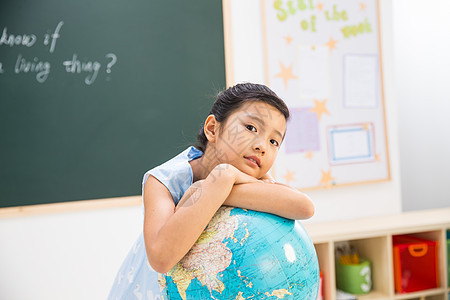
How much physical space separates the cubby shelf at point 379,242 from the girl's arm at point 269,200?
5.37ft

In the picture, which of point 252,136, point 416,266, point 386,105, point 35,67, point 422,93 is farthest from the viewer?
point 422,93

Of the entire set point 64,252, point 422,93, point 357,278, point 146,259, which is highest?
→ point 422,93

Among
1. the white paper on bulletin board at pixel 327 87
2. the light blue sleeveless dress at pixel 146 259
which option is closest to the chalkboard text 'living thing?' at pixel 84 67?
the white paper on bulletin board at pixel 327 87

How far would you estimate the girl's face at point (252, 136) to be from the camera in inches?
43.0

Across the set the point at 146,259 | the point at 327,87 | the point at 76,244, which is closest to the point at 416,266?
the point at 327,87

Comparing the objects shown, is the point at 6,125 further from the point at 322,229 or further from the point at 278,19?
the point at 322,229

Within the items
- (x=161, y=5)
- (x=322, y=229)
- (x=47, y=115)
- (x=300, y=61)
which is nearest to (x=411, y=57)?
(x=300, y=61)

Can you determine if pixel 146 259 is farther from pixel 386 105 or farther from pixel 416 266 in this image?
pixel 386 105

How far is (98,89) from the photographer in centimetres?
258

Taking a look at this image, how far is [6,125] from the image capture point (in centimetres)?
245

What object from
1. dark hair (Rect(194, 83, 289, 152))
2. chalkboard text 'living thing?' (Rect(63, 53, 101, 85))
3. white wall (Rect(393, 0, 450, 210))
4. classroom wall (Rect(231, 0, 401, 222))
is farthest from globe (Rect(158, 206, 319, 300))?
white wall (Rect(393, 0, 450, 210))

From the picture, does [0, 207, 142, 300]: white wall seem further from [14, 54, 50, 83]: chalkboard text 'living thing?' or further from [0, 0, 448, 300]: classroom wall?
[14, 54, 50, 83]: chalkboard text 'living thing?'

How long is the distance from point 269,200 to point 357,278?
206 centimetres

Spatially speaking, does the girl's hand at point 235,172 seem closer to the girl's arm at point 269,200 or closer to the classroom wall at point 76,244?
the girl's arm at point 269,200
